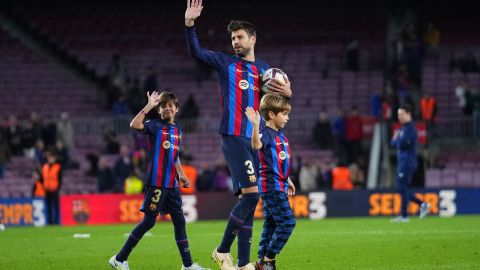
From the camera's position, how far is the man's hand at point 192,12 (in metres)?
10.2

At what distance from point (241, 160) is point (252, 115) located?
1.86ft

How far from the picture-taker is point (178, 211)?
1169cm

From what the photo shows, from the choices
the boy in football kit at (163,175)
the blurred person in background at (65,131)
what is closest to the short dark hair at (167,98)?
the boy in football kit at (163,175)

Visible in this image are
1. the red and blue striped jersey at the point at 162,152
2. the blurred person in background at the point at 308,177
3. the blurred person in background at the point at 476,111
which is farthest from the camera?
the blurred person in background at the point at 476,111

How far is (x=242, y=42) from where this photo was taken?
10422mm

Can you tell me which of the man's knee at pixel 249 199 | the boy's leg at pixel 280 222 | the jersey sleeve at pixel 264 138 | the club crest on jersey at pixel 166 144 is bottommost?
the boy's leg at pixel 280 222

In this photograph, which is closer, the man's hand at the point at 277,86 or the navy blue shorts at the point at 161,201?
the man's hand at the point at 277,86

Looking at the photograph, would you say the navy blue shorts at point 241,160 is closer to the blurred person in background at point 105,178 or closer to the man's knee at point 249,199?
the man's knee at point 249,199

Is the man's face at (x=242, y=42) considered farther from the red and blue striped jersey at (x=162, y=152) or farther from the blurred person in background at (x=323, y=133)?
the blurred person in background at (x=323, y=133)

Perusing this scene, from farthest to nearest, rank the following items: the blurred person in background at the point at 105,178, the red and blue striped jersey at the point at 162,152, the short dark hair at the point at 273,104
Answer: the blurred person in background at the point at 105,178
the red and blue striped jersey at the point at 162,152
the short dark hair at the point at 273,104

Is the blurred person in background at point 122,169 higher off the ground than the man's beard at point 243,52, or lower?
lower

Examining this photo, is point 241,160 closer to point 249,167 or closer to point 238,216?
point 249,167

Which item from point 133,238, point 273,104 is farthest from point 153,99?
point 273,104

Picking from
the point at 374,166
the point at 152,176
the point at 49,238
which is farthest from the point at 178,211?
the point at 374,166
